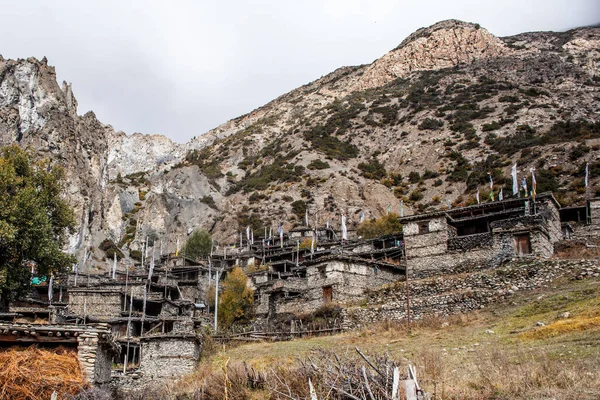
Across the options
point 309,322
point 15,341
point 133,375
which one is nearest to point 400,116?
point 309,322

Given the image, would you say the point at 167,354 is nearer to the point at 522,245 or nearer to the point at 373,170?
the point at 522,245

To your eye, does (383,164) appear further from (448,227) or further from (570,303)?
(570,303)

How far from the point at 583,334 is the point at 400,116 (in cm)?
10976

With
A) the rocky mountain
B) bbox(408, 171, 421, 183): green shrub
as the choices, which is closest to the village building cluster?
the rocky mountain

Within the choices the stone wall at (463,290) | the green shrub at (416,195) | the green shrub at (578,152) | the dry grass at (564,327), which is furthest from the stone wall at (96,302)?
the green shrub at (578,152)

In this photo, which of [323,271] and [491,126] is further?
[491,126]

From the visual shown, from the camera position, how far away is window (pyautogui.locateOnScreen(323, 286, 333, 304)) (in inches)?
1661

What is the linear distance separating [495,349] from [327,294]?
22440 millimetres

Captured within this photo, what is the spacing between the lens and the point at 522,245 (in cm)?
3725

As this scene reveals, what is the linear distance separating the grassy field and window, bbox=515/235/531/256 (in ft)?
18.3

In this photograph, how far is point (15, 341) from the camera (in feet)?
65.8

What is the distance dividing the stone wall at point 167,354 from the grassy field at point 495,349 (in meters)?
1.12

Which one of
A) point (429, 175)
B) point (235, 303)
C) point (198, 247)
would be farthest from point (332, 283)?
point (429, 175)

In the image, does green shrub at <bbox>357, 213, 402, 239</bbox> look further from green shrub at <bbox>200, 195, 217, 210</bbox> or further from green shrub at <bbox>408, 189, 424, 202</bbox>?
green shrub at <bbox>200, 195, 217, 210</bbox>
